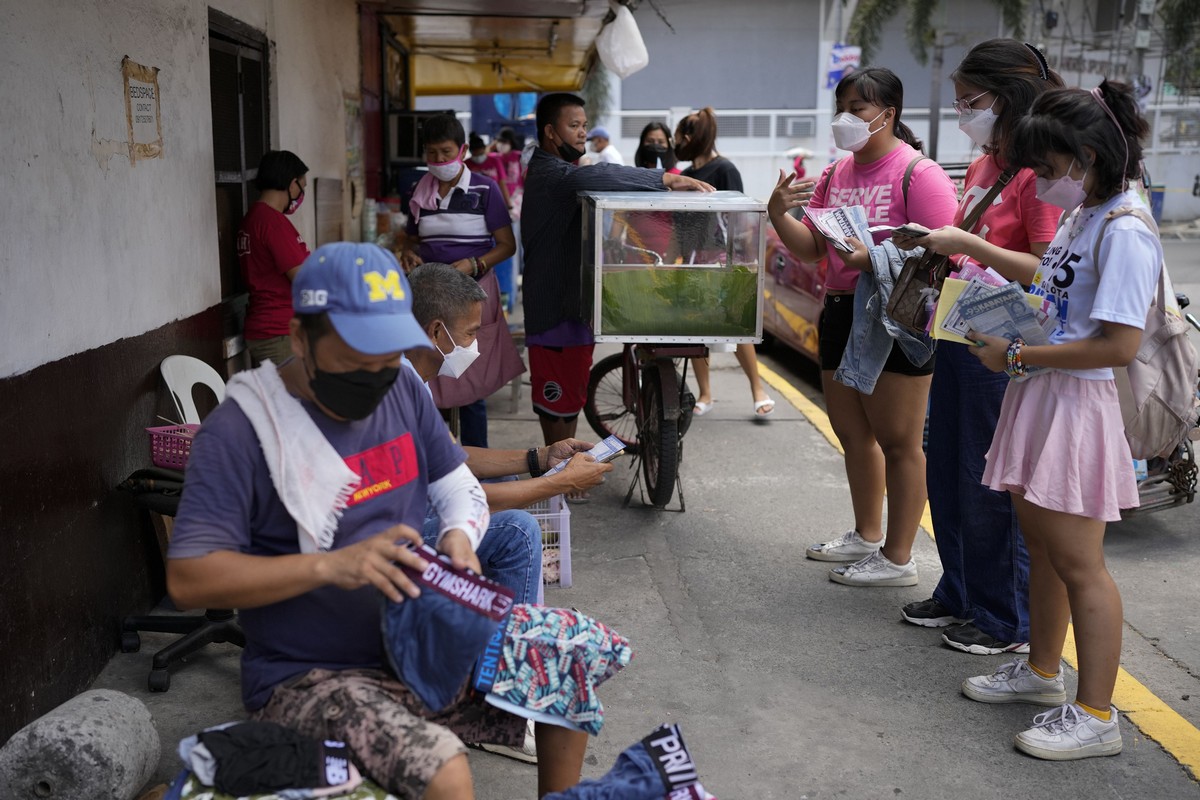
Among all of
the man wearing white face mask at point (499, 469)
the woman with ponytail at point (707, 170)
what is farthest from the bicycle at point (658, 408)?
the man wearing white face mask at point (499, 469)

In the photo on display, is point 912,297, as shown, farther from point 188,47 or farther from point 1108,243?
point 188,47

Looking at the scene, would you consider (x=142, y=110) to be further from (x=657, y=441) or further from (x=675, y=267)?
(x=657, y=441)

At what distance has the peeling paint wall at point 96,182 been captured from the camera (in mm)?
3359

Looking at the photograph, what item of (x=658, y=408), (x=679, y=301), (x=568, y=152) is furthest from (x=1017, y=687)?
(x=568, y=152)

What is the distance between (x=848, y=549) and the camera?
206 inches

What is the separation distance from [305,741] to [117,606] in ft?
7.85

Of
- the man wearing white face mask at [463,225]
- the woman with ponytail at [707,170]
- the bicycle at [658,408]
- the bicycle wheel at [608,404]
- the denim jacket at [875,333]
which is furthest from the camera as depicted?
the woman with ponytail at [707,170]

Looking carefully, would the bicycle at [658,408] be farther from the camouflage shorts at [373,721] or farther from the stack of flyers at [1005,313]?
the camouflage shorts at [373,721]

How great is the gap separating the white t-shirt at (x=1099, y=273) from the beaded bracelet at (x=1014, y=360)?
10 cm

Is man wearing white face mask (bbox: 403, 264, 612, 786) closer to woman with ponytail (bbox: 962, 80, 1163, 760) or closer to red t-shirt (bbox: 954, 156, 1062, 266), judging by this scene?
woman with ponytail (bbox: 962, 80, 1163, 760)

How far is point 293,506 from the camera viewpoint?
2225mm

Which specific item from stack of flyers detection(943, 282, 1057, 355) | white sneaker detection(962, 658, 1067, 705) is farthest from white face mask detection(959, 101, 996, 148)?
white sneaker detection(962, 658, 1067, 705)

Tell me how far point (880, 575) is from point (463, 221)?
282 cm

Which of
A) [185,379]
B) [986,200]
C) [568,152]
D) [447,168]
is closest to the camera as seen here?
[986,200]
